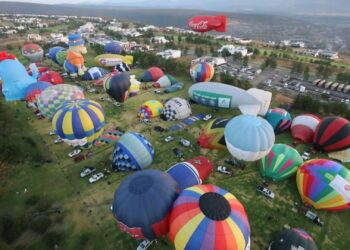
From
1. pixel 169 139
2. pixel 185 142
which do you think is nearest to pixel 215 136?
pixel 185 142

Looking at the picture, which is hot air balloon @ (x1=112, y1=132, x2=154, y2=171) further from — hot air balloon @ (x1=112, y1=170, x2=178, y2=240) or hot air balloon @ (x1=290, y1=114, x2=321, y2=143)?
hot air balloon @ (x1=290, y1=114, x2=321, y2=143)

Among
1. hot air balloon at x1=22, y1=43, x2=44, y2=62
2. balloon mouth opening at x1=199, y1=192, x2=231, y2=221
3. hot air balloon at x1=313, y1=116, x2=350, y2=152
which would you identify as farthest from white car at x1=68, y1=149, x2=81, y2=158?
hot air balloon at x1=22, y1=43, x2=44, y2=62

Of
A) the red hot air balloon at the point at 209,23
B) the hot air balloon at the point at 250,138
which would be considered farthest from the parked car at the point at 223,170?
the red hot air balloon at the point at 209,23

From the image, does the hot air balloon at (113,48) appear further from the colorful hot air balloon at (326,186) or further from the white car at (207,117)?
the colorful hot air balloon at (326,186)

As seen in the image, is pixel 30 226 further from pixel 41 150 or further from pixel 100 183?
pixel 41 150

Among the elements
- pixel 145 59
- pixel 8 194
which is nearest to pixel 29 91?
pixel 8 194

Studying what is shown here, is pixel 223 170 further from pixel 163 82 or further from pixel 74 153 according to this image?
pixel 163 82
